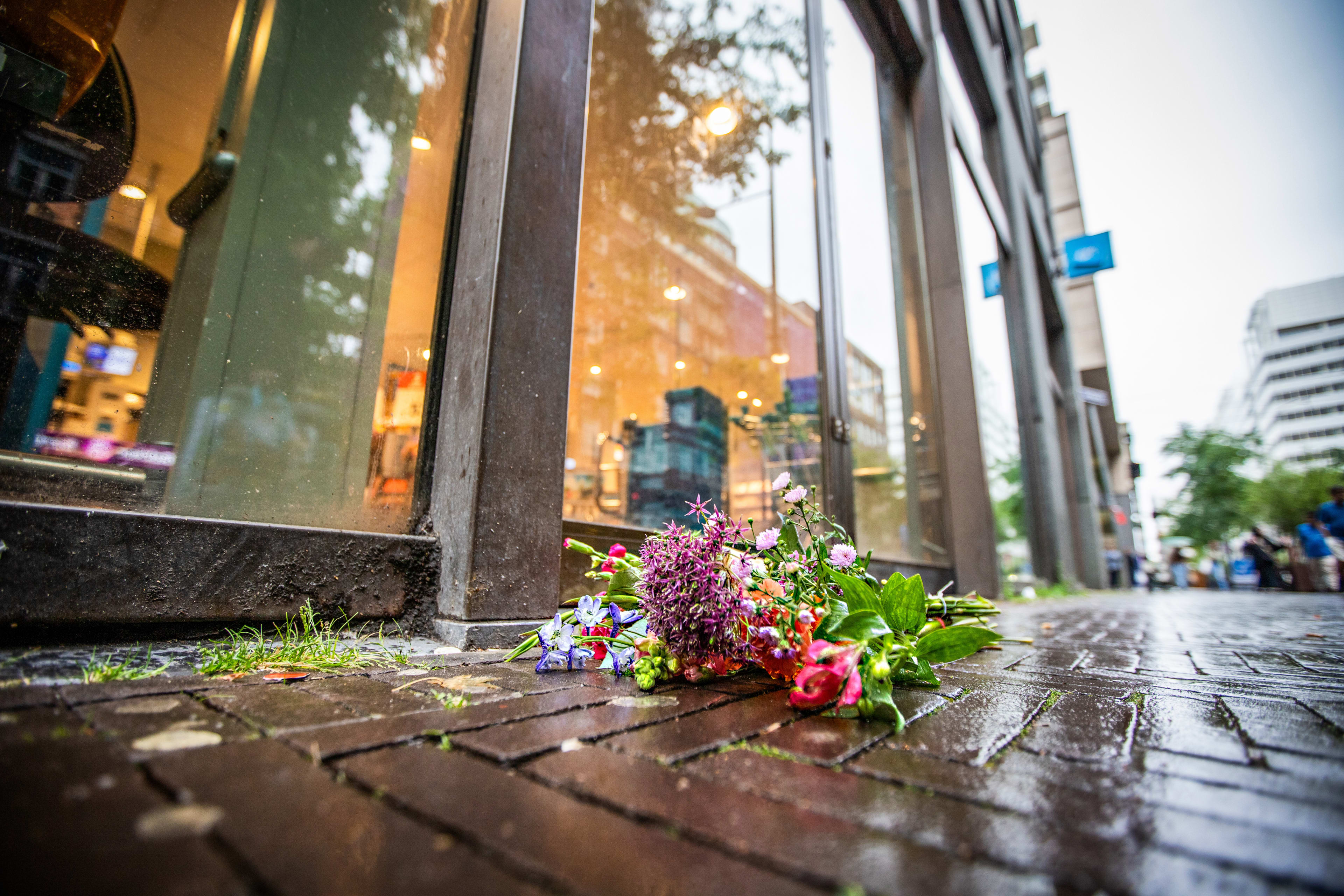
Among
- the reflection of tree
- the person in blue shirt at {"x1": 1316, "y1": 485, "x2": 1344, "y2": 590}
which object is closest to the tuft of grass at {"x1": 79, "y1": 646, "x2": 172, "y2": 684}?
the reflection of tree

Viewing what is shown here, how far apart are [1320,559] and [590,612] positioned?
1577 cm

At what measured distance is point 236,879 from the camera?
390mm

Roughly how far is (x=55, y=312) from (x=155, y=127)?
1.68 ft

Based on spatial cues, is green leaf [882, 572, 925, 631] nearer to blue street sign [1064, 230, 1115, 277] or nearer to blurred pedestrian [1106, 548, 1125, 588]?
blue street sign [1064, 230, 1115, 277]

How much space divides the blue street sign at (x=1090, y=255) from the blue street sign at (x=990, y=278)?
108 inches

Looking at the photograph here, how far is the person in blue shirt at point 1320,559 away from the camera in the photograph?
10.9 metres

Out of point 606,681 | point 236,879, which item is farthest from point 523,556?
point 236,879

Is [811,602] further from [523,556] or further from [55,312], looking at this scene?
[55,312]

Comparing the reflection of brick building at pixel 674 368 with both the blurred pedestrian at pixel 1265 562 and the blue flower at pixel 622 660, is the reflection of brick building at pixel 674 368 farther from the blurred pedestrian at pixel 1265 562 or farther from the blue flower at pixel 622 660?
the blurred pedestrian at pixel 1265 562

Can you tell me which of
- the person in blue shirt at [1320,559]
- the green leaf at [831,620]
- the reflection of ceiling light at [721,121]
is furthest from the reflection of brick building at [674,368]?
the person in blue shirt at [1320,559]

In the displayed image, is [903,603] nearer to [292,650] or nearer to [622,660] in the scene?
[622,660]

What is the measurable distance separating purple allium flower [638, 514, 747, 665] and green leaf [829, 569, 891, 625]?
21cm

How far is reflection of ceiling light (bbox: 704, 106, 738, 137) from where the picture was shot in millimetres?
4605

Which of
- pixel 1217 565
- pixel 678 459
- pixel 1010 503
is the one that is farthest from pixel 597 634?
pixel 1217 565
